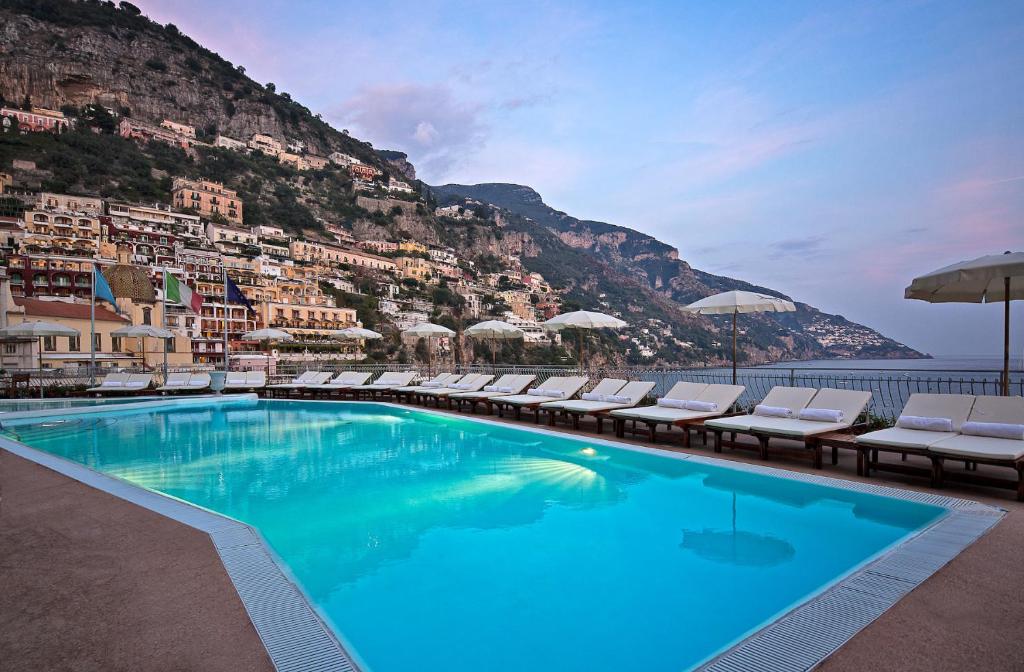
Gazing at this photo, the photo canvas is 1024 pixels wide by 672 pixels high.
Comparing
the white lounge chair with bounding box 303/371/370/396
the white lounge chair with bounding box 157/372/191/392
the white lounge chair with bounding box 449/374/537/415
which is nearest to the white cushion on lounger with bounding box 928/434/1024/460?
the white lounge chair with bounding box 449/374/537/415

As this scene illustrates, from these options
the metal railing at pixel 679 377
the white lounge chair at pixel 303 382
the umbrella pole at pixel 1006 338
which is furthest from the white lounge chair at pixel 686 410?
the white lounge chair at pixel 303 382

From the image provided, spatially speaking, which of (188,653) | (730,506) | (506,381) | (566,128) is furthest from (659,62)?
(188,653)

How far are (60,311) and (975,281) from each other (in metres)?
38.6

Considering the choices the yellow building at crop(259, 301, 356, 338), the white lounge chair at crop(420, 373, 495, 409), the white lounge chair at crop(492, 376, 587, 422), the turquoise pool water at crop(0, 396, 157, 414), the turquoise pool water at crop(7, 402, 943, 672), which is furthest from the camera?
the yellow building at crop(259, 301, 356, 338)

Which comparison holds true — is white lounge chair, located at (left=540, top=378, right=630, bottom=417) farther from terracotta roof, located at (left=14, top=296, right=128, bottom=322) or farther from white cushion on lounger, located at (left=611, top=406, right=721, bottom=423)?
terracotta roof, located at (left=14, top=296, right=128, bottom=322)

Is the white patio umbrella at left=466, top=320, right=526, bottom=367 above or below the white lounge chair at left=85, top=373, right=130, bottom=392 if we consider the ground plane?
above

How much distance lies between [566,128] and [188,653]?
29.3 metres

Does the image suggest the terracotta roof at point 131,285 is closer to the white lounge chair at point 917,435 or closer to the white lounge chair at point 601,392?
the white lounge chair at point 601,392

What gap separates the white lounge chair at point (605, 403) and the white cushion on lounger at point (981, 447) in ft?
12.6

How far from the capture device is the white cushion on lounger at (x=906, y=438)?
4480mm

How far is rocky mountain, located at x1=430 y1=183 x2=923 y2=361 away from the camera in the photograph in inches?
2581

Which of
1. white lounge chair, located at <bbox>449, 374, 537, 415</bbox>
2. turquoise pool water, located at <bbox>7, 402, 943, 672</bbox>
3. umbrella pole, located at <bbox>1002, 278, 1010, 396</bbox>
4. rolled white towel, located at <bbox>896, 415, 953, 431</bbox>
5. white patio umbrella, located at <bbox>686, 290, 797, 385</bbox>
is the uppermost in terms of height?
white patio umbrella, located at <bbox>686, 290, 797, 385</bbox>

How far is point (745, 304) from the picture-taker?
821cm

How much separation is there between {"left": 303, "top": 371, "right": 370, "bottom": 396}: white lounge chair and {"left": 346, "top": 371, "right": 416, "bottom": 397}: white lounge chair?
286 millimetres
